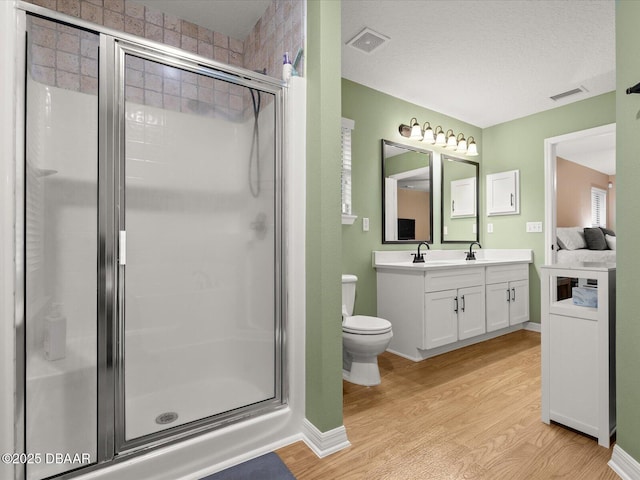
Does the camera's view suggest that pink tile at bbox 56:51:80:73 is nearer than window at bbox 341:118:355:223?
Yes

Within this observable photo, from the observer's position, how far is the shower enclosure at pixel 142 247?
1245 millimetres

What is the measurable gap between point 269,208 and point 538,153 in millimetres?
3441

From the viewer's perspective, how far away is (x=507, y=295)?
3494mm

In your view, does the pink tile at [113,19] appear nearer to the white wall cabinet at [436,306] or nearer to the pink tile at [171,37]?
the pink tile at [171,37]

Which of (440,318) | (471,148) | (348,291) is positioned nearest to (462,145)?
(471,148)

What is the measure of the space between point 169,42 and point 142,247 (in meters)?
1.70

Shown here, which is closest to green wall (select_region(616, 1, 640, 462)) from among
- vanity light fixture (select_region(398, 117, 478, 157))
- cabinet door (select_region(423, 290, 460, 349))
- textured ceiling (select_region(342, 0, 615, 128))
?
textured ceiling (select_region(342, 0, 615, 128))

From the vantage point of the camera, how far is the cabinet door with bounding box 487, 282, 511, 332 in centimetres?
329

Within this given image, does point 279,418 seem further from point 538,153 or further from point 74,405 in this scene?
point 538,153

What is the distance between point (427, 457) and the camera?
156cm

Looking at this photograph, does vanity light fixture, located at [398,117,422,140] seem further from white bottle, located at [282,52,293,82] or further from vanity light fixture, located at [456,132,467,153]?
white bottle, located at [282,52,293,82]

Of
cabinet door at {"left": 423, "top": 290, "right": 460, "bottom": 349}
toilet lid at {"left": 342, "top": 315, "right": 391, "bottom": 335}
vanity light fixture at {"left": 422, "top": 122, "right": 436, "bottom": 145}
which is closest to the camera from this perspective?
toilet lid at {"left": 342, "top": 315, "right": 391, "bottom": 335}

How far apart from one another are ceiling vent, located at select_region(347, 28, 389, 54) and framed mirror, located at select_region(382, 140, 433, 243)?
0.91m

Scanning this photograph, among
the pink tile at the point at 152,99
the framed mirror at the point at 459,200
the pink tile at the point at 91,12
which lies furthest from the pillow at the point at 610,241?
the pink tile at the point at 91,12
